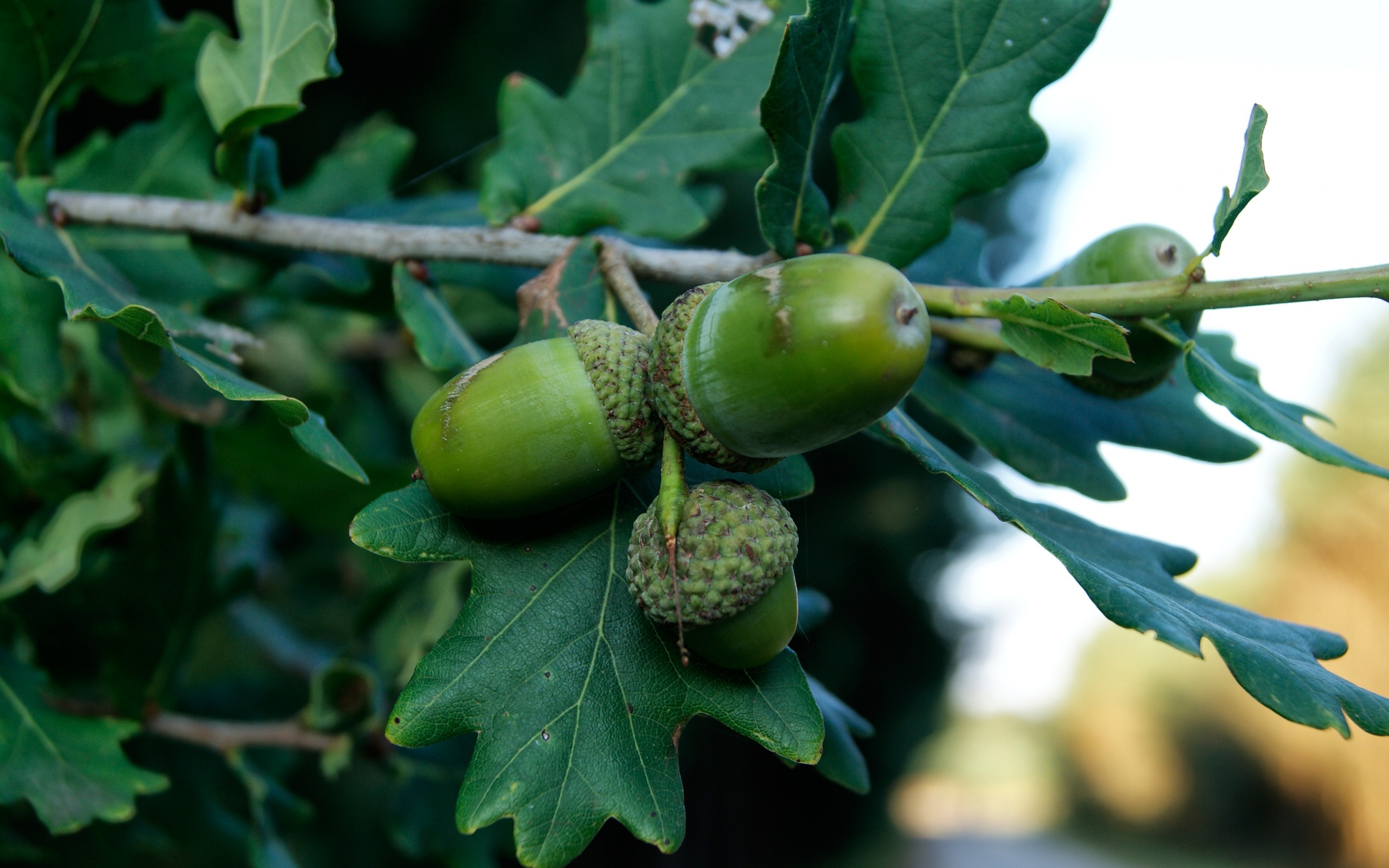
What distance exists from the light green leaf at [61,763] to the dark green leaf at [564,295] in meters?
0.77

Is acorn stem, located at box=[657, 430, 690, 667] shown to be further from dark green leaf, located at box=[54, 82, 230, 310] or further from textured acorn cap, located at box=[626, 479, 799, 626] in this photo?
dark green leaf, located at box=[54, 82, 230, 310]

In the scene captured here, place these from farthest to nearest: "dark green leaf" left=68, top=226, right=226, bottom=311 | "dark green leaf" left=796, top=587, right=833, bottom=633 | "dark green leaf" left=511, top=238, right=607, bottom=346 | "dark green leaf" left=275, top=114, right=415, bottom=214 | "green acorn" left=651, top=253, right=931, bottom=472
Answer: "dark green leaf" left=275, top=114, right=415, bottom=214, "dark green leaf" left=68, top=226, right=226, bottom=311, "dark green leaf" left=796, top=587, right=833, bottom=633, "dark green leaf" left=511, top=238, right=607, bottom=346, "green acorn" left=651, top=253, right=931, bottom=472

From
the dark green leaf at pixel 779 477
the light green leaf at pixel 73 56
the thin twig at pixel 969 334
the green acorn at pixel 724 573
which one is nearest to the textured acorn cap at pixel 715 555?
the green acorn at pixel 724 573

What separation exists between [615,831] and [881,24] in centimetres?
385

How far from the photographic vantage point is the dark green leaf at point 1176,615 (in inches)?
25.3

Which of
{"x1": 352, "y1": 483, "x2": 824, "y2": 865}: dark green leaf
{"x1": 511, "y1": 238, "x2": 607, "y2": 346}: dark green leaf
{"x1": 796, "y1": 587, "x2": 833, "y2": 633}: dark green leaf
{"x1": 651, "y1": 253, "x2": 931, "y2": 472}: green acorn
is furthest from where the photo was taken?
{"x1": 796, "y1": 587, "x2": 833, "y2": 633}: dark green leaf

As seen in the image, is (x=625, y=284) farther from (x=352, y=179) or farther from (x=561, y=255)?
(x=352, y=179)

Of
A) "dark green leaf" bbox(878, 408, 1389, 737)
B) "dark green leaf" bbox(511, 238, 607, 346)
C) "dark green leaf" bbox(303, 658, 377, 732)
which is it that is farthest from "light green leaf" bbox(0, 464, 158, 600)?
"dark green leaf" bbox(878, 408, 1389, 737)

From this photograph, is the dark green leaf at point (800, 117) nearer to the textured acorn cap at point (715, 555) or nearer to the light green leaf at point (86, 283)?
the textured acorn cap at point (715, 555)

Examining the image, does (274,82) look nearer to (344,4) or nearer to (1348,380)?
(344,4)

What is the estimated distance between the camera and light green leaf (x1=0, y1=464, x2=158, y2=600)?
1.20 metres

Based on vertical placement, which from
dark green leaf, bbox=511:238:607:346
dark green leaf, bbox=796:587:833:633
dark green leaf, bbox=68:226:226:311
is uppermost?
dark green leaf, bbox=511:238:607:346

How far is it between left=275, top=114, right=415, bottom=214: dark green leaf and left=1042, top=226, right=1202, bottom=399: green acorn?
1.22 m

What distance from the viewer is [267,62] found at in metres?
1.05
